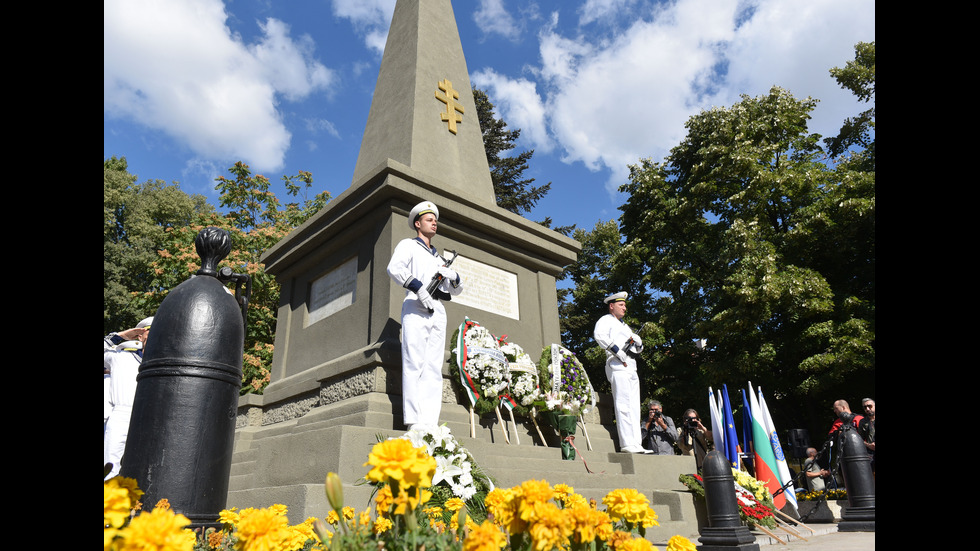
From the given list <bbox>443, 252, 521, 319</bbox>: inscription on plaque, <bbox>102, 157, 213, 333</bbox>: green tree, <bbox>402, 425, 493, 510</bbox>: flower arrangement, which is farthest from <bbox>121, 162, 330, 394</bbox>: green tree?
<bbox>402, 425, 493, 510</bbox>: flower arrangement

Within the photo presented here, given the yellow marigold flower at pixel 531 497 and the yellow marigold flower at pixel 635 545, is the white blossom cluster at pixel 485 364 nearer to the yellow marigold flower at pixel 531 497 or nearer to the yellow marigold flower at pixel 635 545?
the yellow marigold flower at pixel 635 545

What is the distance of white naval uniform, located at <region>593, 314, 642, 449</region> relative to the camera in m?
8.45

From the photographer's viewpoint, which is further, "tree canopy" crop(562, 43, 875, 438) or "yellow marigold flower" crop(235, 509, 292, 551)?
"tree canopy" crop(562, 43, 875, 438)

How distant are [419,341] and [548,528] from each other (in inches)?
193

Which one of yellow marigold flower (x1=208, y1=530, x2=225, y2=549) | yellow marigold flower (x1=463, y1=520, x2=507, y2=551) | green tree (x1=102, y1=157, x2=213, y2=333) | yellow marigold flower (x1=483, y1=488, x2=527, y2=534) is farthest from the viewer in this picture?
green tree (x1=102, y1=157, x2=213, y2=333)

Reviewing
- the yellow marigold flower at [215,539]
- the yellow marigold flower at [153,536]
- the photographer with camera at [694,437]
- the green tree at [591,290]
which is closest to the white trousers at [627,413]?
the photographer with camera at [694,437]

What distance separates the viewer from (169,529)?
129cm

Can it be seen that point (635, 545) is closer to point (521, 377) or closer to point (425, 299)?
point (425, 299)

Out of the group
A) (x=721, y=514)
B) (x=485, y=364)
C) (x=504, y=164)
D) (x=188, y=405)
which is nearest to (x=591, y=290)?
(x=504, y=164)

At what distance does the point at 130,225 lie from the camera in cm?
2798

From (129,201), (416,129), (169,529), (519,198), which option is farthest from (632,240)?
(169,529)

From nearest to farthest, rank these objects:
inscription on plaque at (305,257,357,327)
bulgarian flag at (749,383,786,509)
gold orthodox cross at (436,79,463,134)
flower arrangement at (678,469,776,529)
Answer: flower arrangement at (678,469,776,529) < inscription on plaque at (305,257,357,327) < gold orthodox cross at (436,79,463,134) < bulgarian flag at (749,383,786,509)

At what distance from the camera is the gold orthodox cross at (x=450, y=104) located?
10.2m

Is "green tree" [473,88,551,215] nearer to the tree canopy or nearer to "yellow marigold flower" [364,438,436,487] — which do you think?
the tree canopy
